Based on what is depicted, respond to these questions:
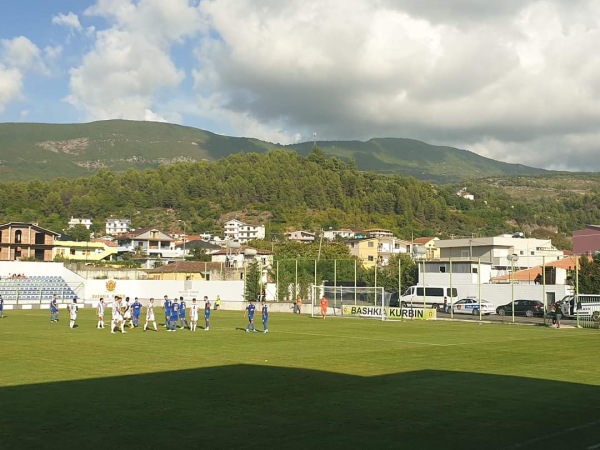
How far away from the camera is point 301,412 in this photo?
14453 millimetres

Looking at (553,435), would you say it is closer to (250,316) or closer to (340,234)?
(250,316)

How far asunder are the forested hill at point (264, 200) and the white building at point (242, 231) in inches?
103

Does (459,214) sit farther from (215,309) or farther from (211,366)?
(211,366)

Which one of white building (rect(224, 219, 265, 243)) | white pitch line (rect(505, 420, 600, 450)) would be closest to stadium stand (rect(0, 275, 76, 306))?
white pitch line (rect(505, 420, 600, 450))

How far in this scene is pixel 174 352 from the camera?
26016 mm

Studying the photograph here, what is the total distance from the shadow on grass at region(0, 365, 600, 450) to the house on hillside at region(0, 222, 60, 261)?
97591 millimetres

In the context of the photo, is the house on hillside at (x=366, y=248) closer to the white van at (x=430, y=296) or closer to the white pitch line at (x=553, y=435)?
the white van at (x=430, y=296)

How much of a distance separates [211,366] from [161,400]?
6382mm

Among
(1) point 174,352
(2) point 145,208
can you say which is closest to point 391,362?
(1) point 174,352

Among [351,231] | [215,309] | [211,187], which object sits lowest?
[215,309]

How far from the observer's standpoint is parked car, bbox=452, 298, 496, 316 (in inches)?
2349

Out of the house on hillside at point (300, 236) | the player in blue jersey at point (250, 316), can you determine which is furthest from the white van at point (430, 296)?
the house on hillside at point (300, 236)

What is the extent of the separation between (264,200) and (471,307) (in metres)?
129

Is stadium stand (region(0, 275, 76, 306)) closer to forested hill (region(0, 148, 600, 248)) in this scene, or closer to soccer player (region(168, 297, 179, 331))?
soccer player (region(168, 297, 179, 331))
